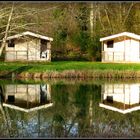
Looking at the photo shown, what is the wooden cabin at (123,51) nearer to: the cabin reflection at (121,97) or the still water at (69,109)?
the still water at (69,109)

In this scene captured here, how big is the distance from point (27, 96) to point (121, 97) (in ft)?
15.5

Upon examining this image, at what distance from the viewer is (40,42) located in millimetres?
42844

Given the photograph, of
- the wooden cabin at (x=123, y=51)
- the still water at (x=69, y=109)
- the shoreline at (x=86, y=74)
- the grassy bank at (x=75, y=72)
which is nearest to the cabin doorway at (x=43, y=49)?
the wooden cabin at (x=123, y=51)

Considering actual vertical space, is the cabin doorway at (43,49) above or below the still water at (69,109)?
above

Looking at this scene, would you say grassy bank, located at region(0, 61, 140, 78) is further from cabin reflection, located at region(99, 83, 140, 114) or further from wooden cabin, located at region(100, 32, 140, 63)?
wooden cabin, located at region(100, 32, 140, 63)

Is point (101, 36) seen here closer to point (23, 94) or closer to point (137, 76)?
point (137, 76)

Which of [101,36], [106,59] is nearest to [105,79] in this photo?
[106,59]

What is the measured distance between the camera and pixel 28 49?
138 ft

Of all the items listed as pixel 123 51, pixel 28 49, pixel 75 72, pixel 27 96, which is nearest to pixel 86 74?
pixel 75 72

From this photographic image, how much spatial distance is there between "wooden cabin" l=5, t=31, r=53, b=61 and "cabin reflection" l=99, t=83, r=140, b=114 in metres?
15.7

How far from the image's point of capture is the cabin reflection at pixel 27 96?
20034 mm

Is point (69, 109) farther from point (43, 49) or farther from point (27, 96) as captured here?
point (43, 49)

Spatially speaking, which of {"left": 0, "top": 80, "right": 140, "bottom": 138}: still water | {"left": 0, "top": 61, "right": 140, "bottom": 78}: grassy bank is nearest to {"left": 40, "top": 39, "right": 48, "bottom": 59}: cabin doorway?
{"left": 0, "top": 61, "right": 140, "bottom": 78}: grassy bank

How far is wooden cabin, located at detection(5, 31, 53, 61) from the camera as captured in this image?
41625 mm
